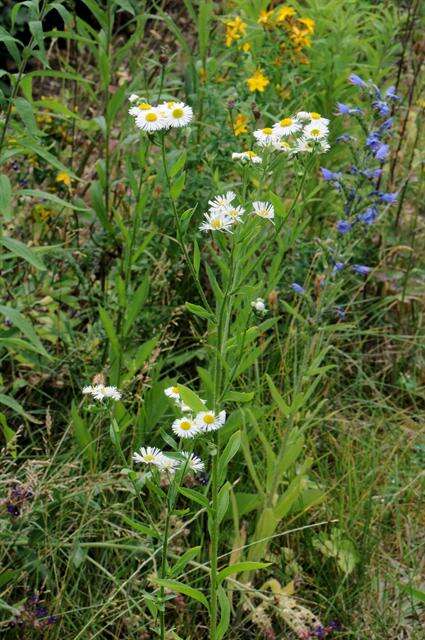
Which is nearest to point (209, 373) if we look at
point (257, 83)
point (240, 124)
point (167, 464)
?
point (167, 464)

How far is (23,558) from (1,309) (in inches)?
24.3

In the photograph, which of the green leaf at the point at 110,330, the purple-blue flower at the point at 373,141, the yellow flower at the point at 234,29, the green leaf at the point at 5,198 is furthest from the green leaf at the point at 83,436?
the yellow flower at the point at 234,29

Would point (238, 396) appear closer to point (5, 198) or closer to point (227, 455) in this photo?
point (227, 455)

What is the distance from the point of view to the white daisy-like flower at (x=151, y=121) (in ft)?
5.07

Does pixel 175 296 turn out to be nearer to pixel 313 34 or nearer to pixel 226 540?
pixel 226 540

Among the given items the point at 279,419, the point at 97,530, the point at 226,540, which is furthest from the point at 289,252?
the point at 97,530

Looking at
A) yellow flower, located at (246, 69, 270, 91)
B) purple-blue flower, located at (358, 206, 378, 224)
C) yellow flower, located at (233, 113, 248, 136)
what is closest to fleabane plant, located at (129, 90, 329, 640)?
purple-blue flower, located at (358, 206, 378, 224)

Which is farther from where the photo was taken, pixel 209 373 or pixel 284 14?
pixel 284 14

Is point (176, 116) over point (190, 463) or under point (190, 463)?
over

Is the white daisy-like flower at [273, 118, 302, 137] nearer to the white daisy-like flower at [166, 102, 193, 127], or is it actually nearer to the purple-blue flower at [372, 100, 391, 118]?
the white daisy-like flower at [166, 102, 193, 127]

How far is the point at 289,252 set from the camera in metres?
3.23

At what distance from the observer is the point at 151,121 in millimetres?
1563

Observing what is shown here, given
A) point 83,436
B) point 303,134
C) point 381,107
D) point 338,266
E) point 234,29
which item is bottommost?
point 83,436

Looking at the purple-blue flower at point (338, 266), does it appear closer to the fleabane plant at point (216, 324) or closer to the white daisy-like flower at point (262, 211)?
the fleabane plant at point (216, 324)
